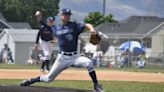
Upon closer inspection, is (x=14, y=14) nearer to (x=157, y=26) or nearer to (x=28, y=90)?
(x=157, y=26)

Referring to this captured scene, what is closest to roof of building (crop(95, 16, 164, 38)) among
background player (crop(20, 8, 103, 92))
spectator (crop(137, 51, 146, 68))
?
spectator (crop(137, 51, 146, 68))

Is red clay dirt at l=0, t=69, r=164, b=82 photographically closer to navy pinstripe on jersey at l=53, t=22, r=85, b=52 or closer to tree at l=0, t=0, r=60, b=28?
navy pinstripe on jersey at l=53, t=22, r=85, b=52

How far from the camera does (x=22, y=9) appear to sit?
75188mm

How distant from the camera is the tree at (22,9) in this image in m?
74.6

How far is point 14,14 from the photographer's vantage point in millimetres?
76000

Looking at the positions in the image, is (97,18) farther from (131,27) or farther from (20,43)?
(20,43)

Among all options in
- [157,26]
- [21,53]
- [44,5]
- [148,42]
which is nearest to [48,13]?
[44,5]

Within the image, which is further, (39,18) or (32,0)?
(32,0)

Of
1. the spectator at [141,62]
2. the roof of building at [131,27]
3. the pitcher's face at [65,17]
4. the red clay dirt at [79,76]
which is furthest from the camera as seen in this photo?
the roof of building at [131,27]

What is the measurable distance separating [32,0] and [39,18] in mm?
65187

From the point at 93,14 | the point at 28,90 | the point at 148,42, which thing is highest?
the point at 28,90

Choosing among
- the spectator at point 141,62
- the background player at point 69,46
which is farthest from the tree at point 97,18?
the background player at point 69,46

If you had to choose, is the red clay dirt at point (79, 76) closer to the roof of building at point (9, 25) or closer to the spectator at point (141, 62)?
the spectator at point (141, 62)

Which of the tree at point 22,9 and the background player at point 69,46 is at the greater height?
the background player at point 69,46
